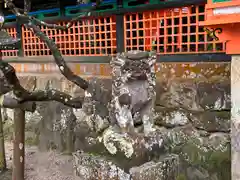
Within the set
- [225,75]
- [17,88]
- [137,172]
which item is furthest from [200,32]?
[17,88]

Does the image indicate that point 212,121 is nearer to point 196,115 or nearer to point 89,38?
point 196,115

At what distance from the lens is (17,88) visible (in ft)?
15.8

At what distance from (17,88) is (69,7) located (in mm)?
3059

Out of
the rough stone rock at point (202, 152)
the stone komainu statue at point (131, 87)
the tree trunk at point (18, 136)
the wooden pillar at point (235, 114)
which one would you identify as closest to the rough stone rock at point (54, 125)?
the tree trunk at point (18, 136)

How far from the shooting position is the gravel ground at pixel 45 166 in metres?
6.32

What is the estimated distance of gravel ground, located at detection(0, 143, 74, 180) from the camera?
632 centimetres

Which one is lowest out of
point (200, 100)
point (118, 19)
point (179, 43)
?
point (200, 100)

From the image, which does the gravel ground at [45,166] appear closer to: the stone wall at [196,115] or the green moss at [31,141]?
the green moss at [31,141]

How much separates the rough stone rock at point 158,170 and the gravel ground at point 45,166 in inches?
102

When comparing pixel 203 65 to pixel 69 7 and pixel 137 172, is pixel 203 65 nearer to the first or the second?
pixel 137 172

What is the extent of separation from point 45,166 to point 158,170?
3.61m

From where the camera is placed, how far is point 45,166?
689cm

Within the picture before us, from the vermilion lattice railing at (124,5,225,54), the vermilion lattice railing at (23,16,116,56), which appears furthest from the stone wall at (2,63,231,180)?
the vermilion lattice railing at (23,16,116,56)

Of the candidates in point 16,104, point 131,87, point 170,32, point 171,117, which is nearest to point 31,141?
point 16,104
